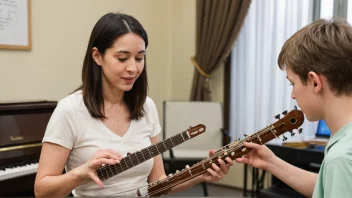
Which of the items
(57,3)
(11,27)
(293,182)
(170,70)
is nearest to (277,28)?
(170,70)

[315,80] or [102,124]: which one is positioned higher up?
[315,80]

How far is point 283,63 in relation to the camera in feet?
3.60

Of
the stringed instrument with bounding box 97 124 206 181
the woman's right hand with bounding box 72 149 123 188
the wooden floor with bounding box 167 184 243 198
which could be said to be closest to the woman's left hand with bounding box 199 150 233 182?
the stringed instrument with bounding box 97 124 206 181

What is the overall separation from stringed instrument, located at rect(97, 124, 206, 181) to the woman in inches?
2.3

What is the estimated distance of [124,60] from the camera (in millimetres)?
1507

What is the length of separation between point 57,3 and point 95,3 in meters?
0.45

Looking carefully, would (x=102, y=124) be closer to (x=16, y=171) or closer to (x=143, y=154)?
(x=143, y=154)

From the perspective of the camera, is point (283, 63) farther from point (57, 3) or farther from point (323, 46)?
point (57, 3)

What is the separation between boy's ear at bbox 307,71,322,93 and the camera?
988mm

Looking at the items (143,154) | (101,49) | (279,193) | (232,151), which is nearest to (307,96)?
(232,151)

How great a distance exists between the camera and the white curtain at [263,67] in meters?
3.72

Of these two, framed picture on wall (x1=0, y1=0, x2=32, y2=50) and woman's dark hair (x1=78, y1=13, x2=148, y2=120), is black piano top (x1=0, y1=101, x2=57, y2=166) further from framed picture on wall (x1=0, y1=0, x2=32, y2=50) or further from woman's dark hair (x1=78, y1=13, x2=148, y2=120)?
woman's dark hair (x1=78, y1=13, x2=148, y2=120)

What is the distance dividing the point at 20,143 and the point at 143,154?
1.47 m

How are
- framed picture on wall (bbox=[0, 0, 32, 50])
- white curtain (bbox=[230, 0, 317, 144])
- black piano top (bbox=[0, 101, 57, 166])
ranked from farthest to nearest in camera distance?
white curtain (bbox=[230, 0, 317, 144])
framed picture on wall (bbox=[0, 0, 32, 50])
black piano top (bbox=[0, 101, 57, 166])
